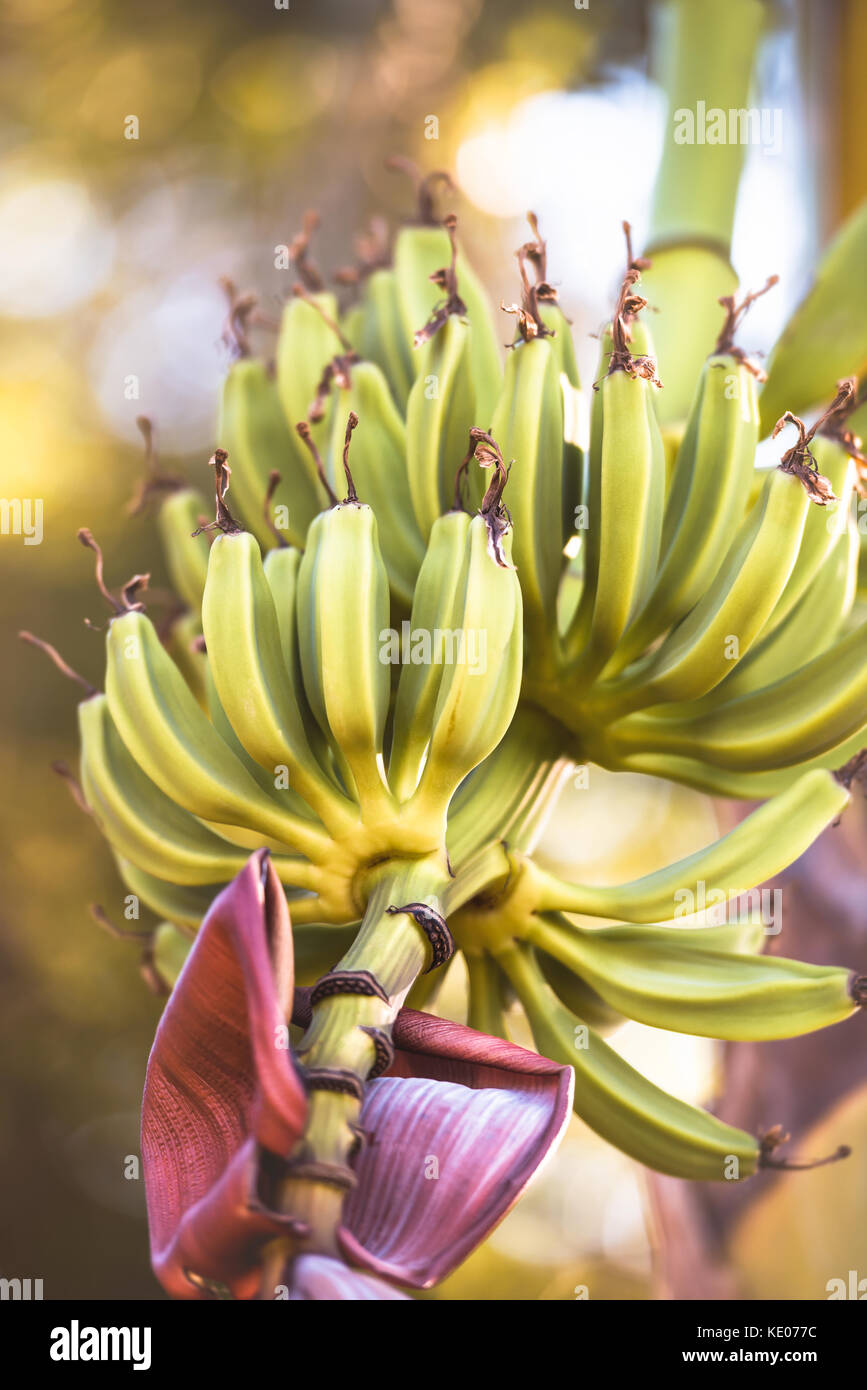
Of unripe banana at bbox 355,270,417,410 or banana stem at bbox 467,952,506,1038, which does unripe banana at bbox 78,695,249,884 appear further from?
unripe banana at bbox 355,270,417,410

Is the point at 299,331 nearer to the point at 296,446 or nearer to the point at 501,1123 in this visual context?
the point at 296,446

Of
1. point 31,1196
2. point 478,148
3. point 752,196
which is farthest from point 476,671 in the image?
point 478,148

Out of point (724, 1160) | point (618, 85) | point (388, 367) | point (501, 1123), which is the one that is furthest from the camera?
point (618, 85)

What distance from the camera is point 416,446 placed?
1.06m

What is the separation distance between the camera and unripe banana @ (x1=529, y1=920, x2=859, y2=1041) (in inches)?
37.2

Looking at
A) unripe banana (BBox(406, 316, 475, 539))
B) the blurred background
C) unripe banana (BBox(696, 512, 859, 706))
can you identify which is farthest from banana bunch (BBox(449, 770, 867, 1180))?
the blurred background

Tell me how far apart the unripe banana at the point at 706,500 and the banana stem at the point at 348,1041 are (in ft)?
1.06

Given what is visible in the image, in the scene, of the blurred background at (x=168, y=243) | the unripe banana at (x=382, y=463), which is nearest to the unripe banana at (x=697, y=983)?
the unripe banana at (x=382, y=463)

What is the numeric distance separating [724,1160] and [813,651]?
50 cm

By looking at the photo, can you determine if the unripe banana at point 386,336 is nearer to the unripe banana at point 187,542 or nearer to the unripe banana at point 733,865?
the unripe banana at point 187,542

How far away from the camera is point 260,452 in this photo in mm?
1352

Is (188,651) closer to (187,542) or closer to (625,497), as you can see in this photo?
(187,542)

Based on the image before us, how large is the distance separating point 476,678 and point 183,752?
0.25 meters

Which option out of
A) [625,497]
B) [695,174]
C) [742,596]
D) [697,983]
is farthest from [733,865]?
[695,174]
